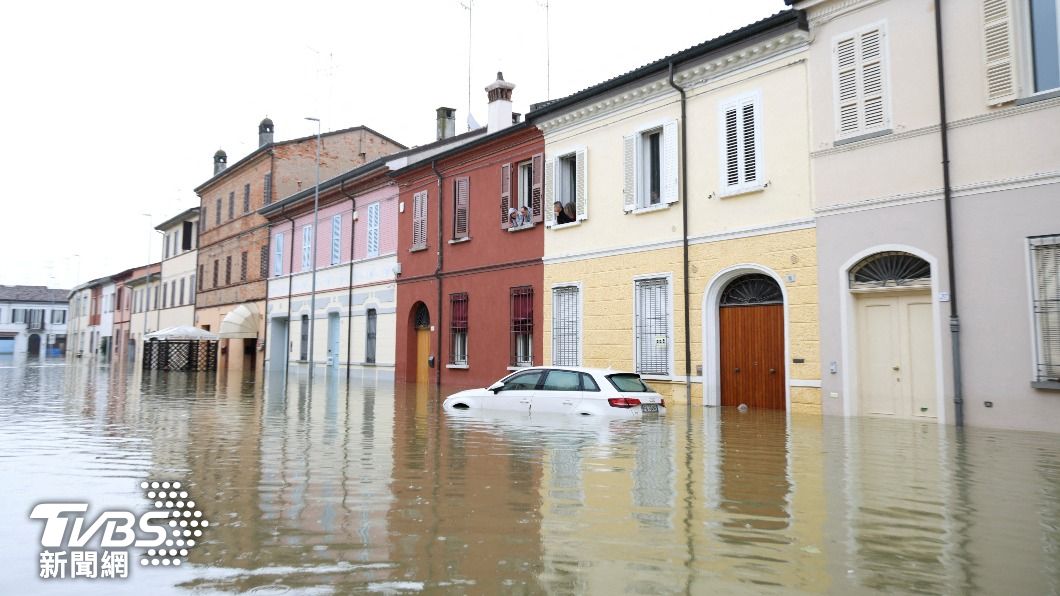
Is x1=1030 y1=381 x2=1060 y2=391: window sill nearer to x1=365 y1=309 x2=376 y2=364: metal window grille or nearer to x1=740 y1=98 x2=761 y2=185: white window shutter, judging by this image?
x1=740 y1=98 x2=761 y2=185: white window shutter

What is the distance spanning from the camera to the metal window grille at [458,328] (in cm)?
2389

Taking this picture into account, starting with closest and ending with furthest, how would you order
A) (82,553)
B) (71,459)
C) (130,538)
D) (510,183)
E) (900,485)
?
(82,553), (130,538), (900,485), (71,459), (510,183)

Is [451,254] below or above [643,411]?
above

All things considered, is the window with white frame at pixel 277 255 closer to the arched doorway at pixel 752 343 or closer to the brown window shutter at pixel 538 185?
the brown window shutter at pixel 538 185

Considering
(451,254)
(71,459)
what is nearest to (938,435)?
(71,459)

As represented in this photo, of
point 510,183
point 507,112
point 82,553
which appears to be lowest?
point 82,553

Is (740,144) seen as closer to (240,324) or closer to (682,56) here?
(682,56)

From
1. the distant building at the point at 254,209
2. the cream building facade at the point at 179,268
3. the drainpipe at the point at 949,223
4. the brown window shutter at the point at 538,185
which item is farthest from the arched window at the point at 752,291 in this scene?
the cream building facade at the point at 179,268

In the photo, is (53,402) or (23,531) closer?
(23,531)

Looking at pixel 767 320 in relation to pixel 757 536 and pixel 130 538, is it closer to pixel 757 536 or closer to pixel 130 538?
pixel 757 536

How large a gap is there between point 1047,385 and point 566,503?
870cm

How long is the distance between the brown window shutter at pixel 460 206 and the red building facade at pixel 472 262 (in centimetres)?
3

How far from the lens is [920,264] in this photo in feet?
43.3

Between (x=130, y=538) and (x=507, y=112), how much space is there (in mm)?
21798
